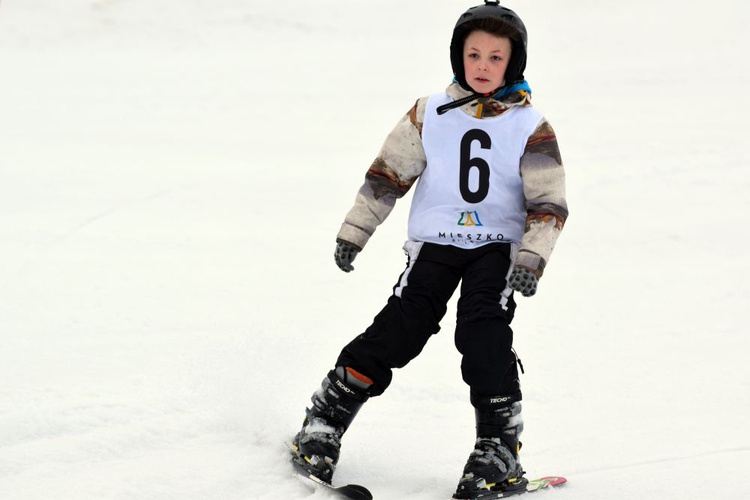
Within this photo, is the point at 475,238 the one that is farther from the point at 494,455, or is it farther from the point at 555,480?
the point at 555,480

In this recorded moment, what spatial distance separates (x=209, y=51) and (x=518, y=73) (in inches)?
245

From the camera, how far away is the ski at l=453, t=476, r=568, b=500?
3111 millimetres

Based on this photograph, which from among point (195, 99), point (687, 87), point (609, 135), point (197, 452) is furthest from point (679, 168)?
point (197, 452)

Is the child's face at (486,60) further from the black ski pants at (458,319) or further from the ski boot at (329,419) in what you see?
the ski boot at (329,419)

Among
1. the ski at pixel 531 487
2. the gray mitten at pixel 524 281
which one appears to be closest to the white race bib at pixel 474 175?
the gray mitten at pixel 524 281

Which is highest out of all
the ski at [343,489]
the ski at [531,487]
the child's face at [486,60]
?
the child's face at [486,60]

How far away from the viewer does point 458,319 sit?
3.18m

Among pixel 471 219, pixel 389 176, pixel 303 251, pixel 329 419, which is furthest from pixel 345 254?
pixel 303 251

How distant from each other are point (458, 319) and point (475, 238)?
0.25 meters

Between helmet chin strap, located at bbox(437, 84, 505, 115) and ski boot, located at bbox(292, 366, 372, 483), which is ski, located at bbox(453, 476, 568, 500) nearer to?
ski boot, located at bbox(292, 366, 372, 483)

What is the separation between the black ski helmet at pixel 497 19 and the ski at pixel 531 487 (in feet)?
3.98

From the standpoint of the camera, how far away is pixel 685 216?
21.2 ft

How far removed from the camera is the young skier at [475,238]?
123 inches

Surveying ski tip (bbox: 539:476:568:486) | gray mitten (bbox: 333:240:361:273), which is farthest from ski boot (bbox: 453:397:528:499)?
gray mitten (bbox: 333:240:361:273)
